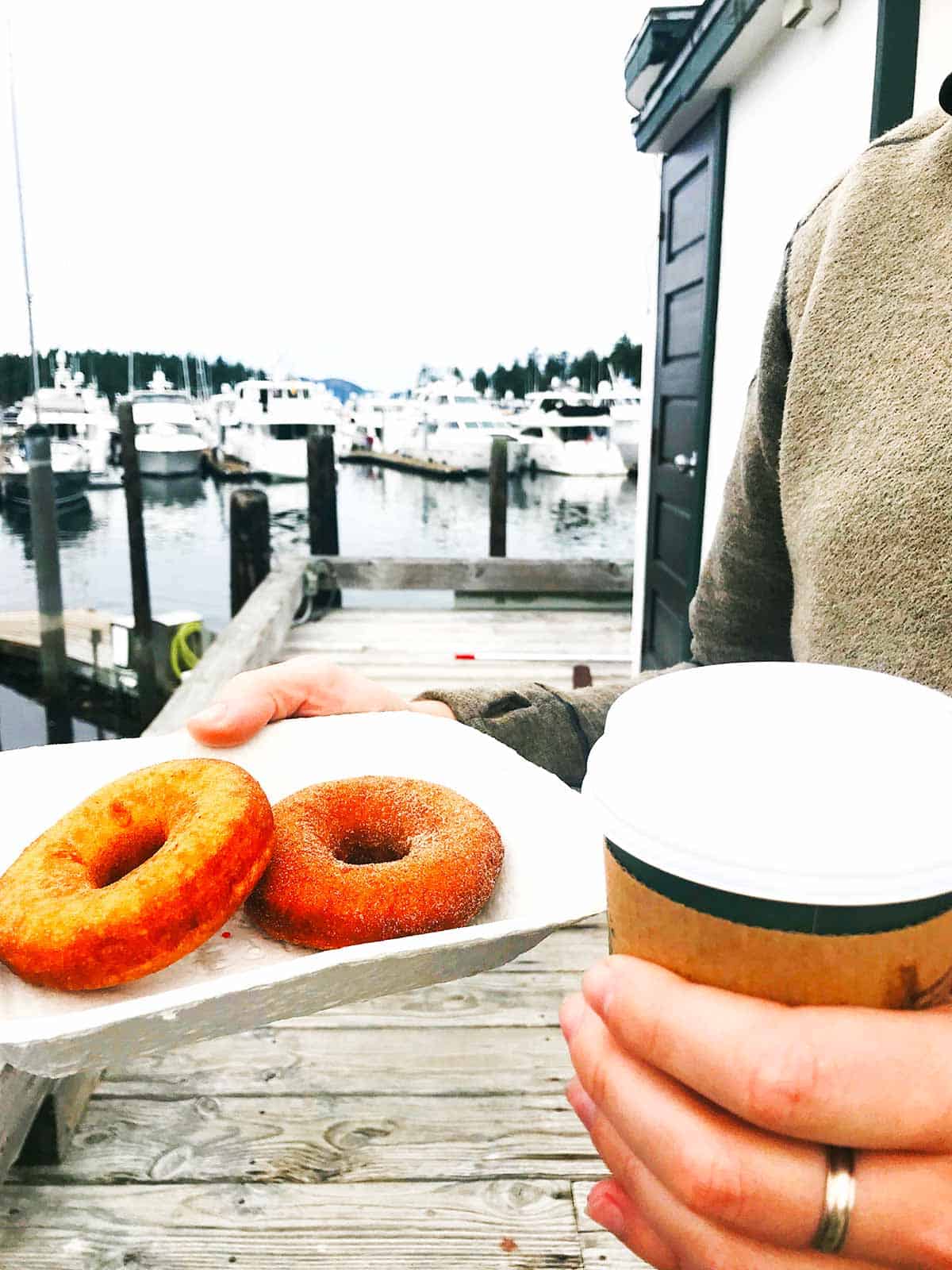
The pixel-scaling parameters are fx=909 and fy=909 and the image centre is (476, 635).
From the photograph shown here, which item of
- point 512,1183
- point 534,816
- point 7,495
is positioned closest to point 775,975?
point 534,816

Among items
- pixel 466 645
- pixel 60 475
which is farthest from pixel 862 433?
pixel 60 475

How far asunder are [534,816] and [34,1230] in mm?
1445

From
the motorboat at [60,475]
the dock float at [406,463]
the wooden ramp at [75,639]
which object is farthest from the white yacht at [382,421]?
the wooden ramp at [75,639]

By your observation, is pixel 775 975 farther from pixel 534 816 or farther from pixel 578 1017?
pixel 534 816

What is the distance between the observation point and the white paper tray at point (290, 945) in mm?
873

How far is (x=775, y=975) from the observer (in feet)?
1.75

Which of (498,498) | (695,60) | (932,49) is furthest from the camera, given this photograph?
(498,498)

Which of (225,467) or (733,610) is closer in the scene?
(733,610)

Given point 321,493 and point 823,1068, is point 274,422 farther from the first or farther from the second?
point 823,1068

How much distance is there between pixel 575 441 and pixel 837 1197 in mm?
36634

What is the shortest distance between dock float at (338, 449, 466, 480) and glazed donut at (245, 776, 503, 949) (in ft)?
125

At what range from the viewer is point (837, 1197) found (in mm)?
512

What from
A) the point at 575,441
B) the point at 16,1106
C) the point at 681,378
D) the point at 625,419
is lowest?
the point at 16,1106

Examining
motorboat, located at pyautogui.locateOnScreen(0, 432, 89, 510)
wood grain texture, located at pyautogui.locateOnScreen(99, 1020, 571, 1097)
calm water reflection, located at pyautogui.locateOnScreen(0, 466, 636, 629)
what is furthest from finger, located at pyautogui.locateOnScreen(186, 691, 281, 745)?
motorboat, located at pyautogui.locateOnScreen(0, 432, 89, 510)
